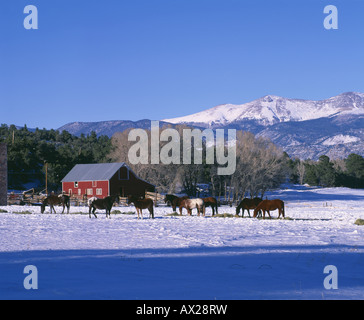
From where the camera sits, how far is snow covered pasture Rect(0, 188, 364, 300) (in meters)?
7.80

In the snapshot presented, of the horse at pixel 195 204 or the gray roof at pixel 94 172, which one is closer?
the horse at pixel 195 204

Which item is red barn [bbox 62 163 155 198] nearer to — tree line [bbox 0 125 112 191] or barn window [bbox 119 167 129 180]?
barn window [bbox 119 167 129 180]

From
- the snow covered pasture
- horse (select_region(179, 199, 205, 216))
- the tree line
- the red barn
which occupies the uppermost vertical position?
the tree line

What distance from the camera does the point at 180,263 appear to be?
10.6m

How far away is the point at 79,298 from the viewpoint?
729 centimetres

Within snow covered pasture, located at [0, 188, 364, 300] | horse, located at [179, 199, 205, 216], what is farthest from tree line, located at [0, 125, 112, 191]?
snow covered pasture, located at [0, 188, 364, 300]

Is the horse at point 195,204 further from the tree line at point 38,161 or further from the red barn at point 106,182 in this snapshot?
the tree line at point 38,161

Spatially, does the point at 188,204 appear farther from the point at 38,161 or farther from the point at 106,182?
the point at 38,161

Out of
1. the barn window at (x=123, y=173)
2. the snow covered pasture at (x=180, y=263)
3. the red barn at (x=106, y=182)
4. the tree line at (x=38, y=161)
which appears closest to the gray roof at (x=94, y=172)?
the red barn at (x=106, y=182)

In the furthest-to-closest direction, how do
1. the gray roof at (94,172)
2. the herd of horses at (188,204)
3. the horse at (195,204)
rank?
1. the gray roof at (94,172)
2. the horse at (195,204)
3. the herd of horses at (188,204)

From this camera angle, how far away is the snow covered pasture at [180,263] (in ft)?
25.6

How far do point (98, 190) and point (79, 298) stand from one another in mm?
59044

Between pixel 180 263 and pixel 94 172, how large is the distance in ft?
190
